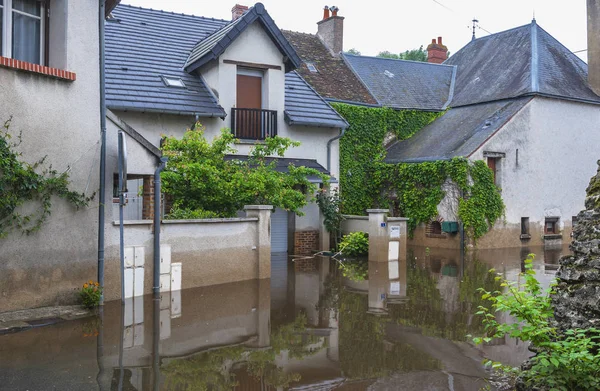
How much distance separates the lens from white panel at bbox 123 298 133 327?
9.74 m

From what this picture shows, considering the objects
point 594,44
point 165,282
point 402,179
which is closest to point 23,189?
point 165,282

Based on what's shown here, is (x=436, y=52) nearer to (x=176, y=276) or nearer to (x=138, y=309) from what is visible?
(x=176, y=276)

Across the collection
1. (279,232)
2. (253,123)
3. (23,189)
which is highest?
(253,123)

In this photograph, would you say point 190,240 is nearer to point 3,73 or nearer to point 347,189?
point 3,73

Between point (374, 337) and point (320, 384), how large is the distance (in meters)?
2.42

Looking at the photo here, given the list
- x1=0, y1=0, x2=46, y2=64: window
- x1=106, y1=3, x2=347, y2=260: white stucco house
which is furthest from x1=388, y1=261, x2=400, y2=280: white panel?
x1=0, y1=0, x2=46, y2=64: window

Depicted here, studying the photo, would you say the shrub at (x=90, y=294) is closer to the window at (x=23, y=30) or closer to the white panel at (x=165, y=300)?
the white panel at (x=165, y=300)

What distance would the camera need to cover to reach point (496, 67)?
2794 centimetres

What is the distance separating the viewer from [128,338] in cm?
875

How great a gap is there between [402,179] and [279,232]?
621 centimetres

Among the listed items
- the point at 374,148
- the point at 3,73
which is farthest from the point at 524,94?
the point at 3,73

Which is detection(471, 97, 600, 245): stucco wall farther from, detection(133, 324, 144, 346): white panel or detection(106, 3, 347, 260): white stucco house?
detection(133, 324, 144, 346): white panel

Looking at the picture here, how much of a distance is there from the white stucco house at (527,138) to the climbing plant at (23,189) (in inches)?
624

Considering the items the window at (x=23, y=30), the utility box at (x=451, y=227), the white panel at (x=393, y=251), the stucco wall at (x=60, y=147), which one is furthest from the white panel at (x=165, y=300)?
the utility box at (x=451, y=227)
